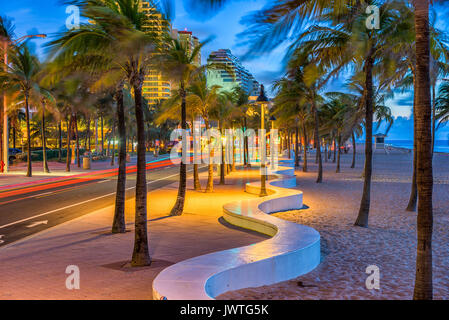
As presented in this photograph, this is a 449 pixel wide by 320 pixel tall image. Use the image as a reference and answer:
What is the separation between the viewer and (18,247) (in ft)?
29.0

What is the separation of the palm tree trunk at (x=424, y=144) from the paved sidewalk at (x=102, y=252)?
385 centimetres

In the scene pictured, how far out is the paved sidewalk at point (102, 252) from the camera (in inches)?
241

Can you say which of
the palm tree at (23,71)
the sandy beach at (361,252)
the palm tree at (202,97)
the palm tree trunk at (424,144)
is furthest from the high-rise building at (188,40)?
the palm tree at (23,71)

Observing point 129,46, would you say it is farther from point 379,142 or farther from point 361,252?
point 379,142

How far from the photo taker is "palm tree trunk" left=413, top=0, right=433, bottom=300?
4672 mm

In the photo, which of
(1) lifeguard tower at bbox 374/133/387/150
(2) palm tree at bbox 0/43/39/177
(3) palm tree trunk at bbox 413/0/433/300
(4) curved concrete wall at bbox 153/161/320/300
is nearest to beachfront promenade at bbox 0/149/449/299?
(4) curved concrete wall at bbox 153/161/320/300

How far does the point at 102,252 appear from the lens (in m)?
8.43

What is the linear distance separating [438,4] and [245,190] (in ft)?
53.0

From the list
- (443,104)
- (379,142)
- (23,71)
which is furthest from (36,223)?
(379,142)

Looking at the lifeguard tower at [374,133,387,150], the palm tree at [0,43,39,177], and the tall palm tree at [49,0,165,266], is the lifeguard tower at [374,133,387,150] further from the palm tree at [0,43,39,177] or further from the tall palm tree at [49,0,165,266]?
the tall palm tree at [49,0,165,266]

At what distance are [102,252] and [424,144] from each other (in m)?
6.69

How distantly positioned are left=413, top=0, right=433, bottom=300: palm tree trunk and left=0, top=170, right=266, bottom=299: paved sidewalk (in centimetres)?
385

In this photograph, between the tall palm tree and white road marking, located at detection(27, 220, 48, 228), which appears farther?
white road marking, located at detection(27, 220, 48, 228)
